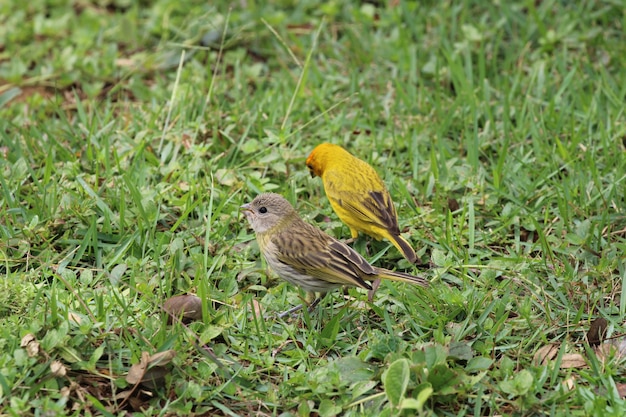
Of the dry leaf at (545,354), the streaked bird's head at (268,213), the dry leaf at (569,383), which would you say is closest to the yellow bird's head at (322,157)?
the streaked bird's head at (268,213)

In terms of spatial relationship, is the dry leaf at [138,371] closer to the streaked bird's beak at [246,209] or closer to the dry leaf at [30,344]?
the dry leaf at [30,344]

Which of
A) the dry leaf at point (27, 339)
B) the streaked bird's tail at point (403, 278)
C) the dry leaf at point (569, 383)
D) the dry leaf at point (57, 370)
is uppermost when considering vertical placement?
the dry leaf at point (27, 339)

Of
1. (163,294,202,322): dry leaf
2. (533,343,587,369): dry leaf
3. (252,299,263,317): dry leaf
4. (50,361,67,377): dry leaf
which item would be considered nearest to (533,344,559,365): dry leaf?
(533,343,587,369): dry leaf

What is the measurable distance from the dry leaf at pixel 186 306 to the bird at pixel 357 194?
1.36 metres

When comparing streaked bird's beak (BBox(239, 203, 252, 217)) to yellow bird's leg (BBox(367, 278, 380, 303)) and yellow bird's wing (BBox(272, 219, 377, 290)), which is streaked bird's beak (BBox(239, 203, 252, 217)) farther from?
yellow bird's leg (BBox(367, 278, 380, 303))

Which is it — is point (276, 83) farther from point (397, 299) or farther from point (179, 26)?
point (397, 299)

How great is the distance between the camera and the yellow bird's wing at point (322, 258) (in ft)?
15.8

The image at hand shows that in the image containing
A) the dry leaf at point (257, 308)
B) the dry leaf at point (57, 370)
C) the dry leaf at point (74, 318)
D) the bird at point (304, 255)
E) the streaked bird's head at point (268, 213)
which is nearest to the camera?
the dry leaf at point (57, 370)

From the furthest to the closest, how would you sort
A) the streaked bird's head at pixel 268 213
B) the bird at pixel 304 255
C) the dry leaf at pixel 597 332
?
1. the streaked bird's head at pixel 268 213
2. the bird at pixel 304 255
3. the dry leaf at pixel 597 332

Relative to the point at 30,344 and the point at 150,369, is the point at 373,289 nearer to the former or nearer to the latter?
the point at 150,369

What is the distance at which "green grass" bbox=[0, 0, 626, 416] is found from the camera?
432cm

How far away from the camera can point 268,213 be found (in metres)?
5.29

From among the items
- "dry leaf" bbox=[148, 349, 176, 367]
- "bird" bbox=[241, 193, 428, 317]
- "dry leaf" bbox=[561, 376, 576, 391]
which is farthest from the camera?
"bird" bbox=[241, 193, 428, 317]

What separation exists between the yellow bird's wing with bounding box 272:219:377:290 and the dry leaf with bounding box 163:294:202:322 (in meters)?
0.57
